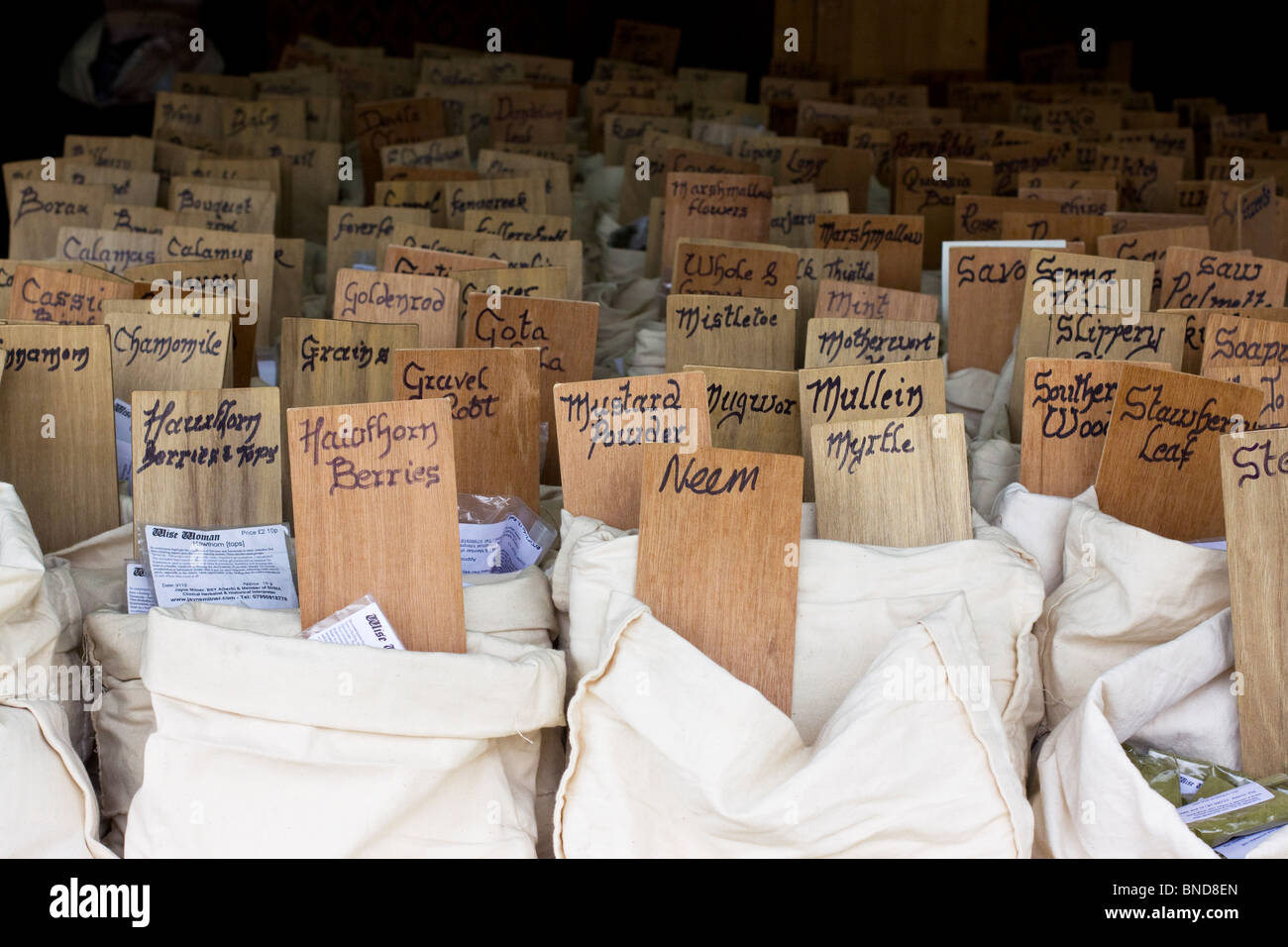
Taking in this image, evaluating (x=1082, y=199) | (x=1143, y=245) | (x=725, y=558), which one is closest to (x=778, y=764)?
(x=725, y=558)

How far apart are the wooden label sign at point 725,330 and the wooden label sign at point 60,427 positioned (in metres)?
0.78

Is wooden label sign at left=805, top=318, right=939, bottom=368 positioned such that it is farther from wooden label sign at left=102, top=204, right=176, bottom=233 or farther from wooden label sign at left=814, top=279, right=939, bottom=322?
wooden label sign at left=102, top=204, right=176, bottom=233

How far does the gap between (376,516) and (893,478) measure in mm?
578

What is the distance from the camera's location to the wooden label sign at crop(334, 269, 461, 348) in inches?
74.6

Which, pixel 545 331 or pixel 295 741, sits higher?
pixel 545 331

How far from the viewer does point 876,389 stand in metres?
1.56

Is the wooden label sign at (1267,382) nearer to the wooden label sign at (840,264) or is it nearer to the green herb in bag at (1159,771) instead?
the green herb in bag at (1159,771)

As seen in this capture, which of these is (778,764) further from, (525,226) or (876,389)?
(525,226)

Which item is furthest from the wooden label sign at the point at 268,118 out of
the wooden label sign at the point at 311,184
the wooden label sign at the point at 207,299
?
the wooden label sign at the point at 207,299

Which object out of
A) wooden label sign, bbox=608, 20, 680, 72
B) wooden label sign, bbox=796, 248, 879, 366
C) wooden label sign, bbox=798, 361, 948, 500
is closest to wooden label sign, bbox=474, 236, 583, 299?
wooden label sign, bbox=796, 248, 879, 366

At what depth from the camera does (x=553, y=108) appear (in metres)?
3.72

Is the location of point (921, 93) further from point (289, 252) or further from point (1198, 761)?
point (1198, 761)

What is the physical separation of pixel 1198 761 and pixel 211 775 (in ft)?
3.29
